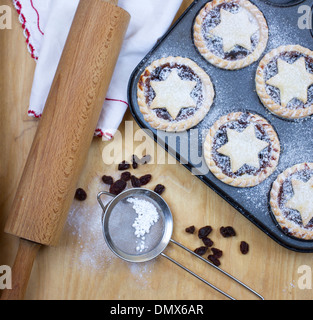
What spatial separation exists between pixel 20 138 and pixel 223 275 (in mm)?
1170

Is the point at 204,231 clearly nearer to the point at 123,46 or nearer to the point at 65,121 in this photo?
the point at 65,121

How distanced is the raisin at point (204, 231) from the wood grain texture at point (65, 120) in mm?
671

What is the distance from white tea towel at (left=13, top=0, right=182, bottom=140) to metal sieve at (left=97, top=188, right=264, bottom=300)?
0.31m

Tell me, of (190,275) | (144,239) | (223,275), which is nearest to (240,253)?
(223,275)

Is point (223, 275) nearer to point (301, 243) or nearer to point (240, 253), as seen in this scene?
point (240, 253)

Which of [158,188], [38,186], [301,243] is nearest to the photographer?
[38,186]

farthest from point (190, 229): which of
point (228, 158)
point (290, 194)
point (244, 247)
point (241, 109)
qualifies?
point (241, 109)

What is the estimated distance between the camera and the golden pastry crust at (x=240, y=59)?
180cm

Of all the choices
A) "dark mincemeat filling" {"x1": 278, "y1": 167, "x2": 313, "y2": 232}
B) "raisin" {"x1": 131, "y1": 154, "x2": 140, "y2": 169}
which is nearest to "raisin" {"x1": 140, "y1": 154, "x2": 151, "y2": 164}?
"raisin" {"x1": 131, "y1": 154, "x2": 140, "y2": 169}

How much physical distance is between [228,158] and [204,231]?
1.20 ft

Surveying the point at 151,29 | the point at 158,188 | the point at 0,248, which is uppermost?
the point at 151,29

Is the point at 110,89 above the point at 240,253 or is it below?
above

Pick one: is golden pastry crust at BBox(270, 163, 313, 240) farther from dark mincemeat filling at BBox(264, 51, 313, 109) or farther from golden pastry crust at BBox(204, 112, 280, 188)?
dark mincemeat filling at BBox(264, 51, 313, 109)

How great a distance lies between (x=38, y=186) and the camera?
64.4 inches
